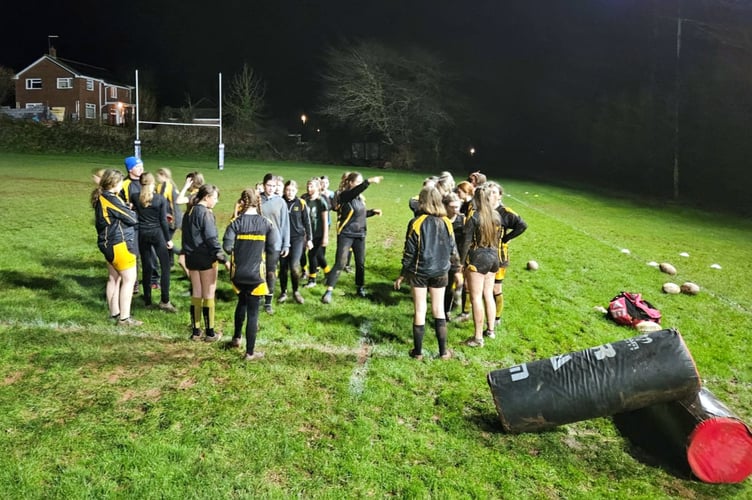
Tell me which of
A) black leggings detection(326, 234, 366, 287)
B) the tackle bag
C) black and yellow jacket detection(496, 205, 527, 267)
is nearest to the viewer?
black and yellow jacket detection(496, 205, 527, 267)

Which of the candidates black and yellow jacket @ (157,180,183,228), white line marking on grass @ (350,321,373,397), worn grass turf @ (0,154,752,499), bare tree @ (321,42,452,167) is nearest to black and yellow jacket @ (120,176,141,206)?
black and yellow jacket @ (157,180,183,228)

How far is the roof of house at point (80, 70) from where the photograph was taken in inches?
2249

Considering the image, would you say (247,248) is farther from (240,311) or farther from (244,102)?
(244,102)

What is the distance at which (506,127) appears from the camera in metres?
54.5

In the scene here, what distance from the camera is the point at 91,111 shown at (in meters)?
59.5

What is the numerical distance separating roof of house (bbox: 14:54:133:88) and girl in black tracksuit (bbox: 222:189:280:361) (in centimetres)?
6134

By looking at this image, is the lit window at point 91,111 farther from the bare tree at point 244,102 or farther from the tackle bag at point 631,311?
the tackle bag at point 631,311

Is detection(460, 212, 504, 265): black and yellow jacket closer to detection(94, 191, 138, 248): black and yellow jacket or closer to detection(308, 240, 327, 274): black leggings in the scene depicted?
detection(308, 240, 327, 274): black leggings

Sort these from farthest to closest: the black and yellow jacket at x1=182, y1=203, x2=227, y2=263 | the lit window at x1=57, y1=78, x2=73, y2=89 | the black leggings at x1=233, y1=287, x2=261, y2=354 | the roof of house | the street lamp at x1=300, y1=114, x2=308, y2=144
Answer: the street lamp at x1=300, y1=114, x2=308, y2=144
the lit window at x1=57, y1=78, x2=73, y2=89
the roof of house
the black and yellow jacket at x1=182, y1=203, x2=227, y2=263
the black leggings at x1=233, y1=287, x2=261, y2=354

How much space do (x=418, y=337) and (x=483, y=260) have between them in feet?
4.00

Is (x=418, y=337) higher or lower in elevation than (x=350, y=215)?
lower

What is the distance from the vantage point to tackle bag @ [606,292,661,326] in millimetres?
7922

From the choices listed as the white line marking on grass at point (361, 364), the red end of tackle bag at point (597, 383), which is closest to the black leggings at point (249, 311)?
the white line marking on grass at point (361, 364)

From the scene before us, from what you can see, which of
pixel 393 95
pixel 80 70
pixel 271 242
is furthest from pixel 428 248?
pixel 80 70
